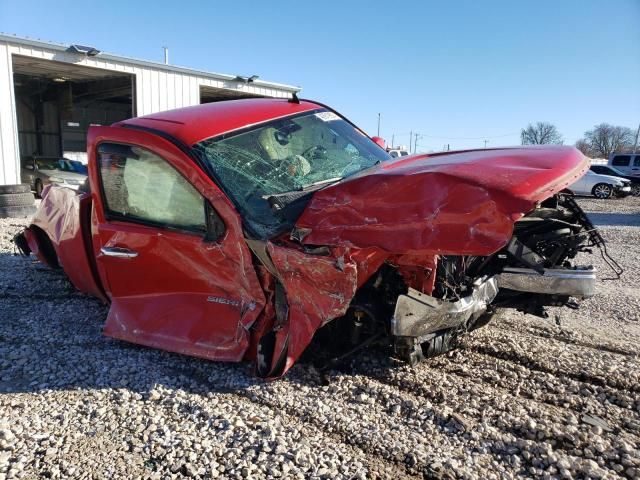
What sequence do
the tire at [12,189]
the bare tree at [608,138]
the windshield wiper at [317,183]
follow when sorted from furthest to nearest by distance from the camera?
the bare tree at [608,138] < the tire at [12,189] < the windshield wiper at [317,183]

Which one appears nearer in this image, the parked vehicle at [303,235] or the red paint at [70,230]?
the parked vehicle at [303,235]

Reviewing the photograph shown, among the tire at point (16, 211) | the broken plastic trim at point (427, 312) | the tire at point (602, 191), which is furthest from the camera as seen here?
the tire at point (602, 191)

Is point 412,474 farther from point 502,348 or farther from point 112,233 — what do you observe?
point 112,233

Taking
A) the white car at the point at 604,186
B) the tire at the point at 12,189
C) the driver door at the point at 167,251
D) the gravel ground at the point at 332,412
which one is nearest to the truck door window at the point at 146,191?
the driver door at the point at 167,251

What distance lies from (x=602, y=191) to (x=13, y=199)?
71.0 feet

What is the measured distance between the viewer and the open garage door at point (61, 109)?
828 inches

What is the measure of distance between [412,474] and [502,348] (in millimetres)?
1672

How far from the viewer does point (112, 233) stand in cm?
369

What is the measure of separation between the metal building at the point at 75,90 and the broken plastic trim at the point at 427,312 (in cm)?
1358

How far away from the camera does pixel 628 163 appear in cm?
2516

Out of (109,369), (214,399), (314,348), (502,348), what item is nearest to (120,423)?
(214,399)

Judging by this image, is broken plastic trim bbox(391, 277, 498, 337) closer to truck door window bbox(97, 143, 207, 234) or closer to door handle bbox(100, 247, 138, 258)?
truck door window bbox(97, 143, 207, 234)

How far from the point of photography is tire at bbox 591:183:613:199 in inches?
828

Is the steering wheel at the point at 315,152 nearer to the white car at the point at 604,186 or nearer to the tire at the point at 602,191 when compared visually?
the white car at the point at 604,186
